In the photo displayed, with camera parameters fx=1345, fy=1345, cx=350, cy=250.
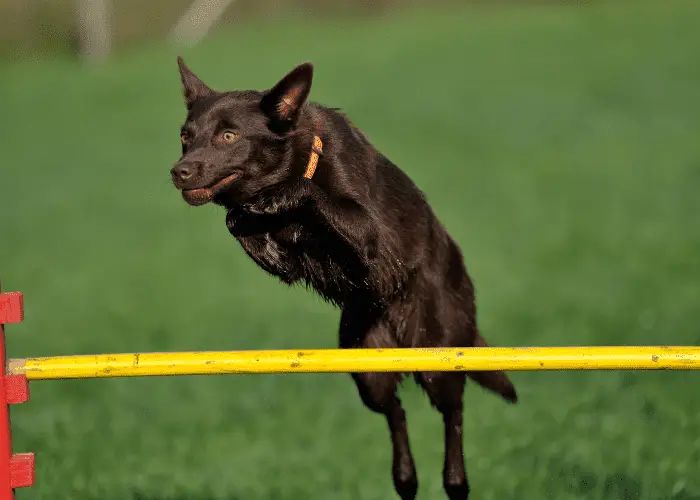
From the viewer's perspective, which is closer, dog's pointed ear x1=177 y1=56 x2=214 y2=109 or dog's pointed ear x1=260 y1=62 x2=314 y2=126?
dog's pointed ear x1=260 y1=62 x2=314 y2=126

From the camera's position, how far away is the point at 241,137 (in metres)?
5.45

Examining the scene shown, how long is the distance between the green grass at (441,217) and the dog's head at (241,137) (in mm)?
2307

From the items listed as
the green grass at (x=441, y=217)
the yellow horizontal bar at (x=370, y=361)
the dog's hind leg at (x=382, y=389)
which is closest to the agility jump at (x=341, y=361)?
the yellow horizontal bar at (x=370, y=361)

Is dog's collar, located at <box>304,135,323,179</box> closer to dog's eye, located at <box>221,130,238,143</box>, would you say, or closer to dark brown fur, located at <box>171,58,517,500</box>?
dark brown fur, located at <box>171,58,517,500</box>

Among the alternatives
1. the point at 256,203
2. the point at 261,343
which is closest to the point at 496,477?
→ the point at 256,203

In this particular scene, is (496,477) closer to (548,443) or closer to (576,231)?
(548,443)

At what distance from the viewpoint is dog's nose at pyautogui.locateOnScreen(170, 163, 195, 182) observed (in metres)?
5.17

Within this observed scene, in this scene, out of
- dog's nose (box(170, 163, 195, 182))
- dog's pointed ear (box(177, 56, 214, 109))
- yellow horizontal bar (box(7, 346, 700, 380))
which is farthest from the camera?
dog's pointed ear (box(177, 56, 214, 109))

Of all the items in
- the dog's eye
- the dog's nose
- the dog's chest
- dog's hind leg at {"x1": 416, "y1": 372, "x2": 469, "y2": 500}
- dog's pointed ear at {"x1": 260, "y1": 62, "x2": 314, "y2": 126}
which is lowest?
dog's hind leg at {"x1": 416, "y1": 372, "x2": 469, "y2": 500}

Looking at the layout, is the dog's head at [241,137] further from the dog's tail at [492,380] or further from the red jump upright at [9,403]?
the dog's tail at [492,380]

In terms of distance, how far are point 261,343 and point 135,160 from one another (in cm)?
998

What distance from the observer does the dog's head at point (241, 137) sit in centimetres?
532

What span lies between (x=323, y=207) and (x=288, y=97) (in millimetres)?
471

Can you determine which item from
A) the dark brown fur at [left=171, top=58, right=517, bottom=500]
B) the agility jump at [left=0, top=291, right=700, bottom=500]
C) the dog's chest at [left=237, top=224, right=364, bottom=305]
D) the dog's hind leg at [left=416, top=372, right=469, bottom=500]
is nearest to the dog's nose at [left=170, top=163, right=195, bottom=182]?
the dark brown fur at [left=171, top=58, right=517, bottom=500]
